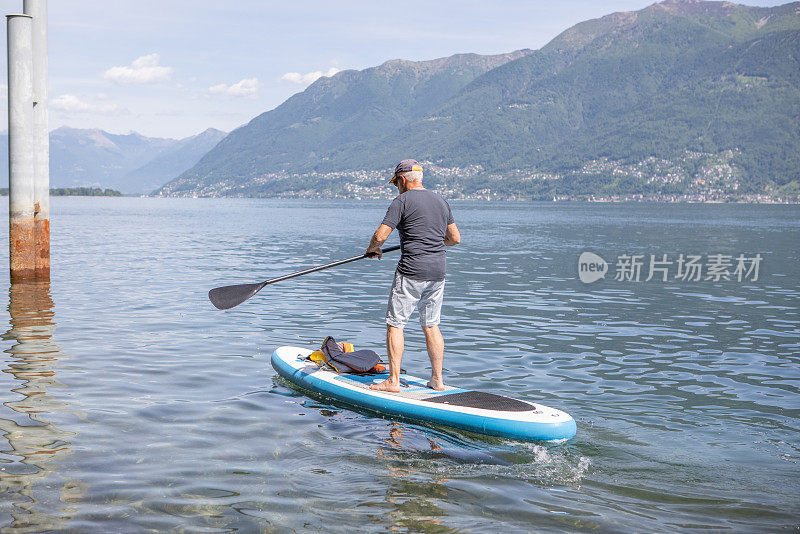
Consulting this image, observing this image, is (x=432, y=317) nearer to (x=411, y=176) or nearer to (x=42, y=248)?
(x=411, y=176)

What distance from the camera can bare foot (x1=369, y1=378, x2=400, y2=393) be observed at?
30.4 feet

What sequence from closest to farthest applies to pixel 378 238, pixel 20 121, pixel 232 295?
1. pixel 378 238
2. pixel 232 295
3. pixel 20 121

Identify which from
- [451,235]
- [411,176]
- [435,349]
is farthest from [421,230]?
[435,349]

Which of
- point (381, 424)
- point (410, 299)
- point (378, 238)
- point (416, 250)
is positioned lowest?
point (381, 424)

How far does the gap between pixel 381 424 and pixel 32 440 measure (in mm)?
3878

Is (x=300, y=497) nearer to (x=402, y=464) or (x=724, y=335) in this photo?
(x=402, y=464)

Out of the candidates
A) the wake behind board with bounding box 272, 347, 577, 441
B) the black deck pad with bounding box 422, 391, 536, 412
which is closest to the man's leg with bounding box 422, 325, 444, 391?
the wake behind board with bounding box 272, 347, 577, 441

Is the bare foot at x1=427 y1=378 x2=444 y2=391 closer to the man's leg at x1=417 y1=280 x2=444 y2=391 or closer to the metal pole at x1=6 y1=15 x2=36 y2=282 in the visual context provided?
the man's leg at x1=417 y1=280 x2=444 y2=391

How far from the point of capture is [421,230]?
29.2 feet

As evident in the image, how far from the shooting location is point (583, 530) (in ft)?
19.5

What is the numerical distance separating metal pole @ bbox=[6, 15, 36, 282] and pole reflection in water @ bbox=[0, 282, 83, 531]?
6035 mm

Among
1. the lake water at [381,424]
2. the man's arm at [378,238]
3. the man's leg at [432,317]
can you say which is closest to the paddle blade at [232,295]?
the lake water at [381,424]

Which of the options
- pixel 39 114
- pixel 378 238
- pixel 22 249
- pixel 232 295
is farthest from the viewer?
pixel 22 249

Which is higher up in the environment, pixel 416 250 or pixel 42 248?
pixel 416 250
